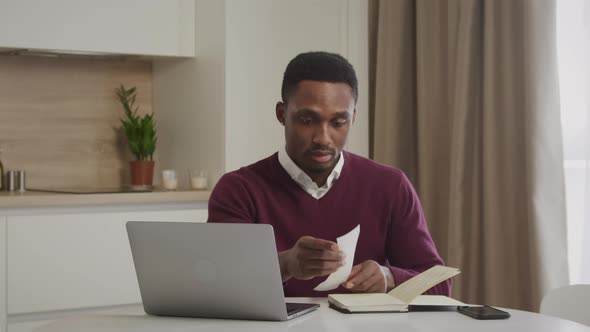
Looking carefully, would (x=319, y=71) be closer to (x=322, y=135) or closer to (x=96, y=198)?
(x=322, y=135)

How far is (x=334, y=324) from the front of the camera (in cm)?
147

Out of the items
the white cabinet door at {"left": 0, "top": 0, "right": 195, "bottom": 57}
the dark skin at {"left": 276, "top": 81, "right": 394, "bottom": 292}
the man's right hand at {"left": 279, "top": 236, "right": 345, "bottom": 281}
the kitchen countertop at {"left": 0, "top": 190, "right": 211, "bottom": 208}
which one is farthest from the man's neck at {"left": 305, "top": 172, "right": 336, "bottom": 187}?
the white cabinet door at {"left": 0, "top": 0, "right": 195, "bottom": 57}

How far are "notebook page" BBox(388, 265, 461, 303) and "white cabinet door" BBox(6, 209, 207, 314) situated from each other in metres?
1.57

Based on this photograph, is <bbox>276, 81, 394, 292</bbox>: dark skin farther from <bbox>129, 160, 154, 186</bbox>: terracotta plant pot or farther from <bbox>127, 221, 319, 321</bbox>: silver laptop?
<bbox>129, 160, 154, 186</bbox>: terracotta plant pot

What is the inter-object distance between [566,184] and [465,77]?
0.51m

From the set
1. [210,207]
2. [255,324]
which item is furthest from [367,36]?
[255,324]

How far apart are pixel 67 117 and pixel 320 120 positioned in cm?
197

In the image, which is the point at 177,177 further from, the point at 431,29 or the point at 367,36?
the point at 431,29

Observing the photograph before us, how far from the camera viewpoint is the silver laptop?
1451 mm

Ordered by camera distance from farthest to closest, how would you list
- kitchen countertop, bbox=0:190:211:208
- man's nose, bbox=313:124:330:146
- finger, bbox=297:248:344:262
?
kitchen countertop, bbox=0:190:211:208, man's nose, bbox=313:124:330:146, finger, bbox=297:248:344:262

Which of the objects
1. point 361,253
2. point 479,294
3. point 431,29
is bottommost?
point 479,294

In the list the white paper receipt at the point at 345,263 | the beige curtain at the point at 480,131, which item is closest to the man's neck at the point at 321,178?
the white paper receipt at the point at 345,263

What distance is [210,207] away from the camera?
6.58 feet

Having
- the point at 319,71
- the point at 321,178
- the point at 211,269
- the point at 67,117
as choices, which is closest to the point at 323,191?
the point at 321,178
